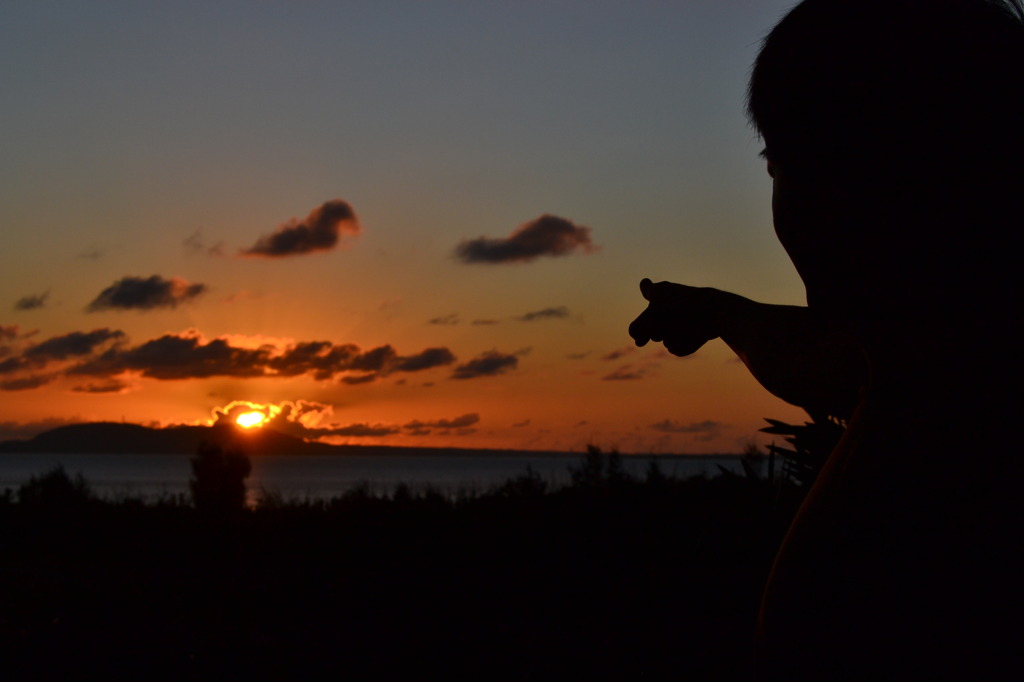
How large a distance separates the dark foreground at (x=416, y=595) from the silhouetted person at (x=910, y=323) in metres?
3.03

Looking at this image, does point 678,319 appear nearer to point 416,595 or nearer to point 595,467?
point 416,595

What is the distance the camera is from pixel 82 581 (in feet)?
38.7

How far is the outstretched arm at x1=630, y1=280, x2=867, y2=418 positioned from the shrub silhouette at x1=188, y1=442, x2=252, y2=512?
20.1m

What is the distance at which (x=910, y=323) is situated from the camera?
2.50 ft

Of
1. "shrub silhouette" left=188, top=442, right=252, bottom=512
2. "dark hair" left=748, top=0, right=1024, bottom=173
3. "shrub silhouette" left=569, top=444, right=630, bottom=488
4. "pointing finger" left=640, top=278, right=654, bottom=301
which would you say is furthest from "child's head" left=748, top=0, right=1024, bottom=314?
"shrub silhouette" left=188, top=442, right=252, bottom=512

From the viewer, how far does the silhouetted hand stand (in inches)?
47.7

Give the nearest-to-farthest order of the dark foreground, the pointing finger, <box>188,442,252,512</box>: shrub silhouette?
the pointing finger, the dark foreground, <box>188,442,252,512</box>: shrub silhouette

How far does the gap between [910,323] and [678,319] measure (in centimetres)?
50

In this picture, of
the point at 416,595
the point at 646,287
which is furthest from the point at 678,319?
the point at 416,595

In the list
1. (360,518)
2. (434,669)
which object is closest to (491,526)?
(360,518)

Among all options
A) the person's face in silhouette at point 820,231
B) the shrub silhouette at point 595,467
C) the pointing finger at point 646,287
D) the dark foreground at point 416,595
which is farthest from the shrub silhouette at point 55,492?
the person's face in silhouette at point 820,231

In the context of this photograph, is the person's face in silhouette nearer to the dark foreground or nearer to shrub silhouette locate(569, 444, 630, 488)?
the dark foreground

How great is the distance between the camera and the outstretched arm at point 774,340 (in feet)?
3.11

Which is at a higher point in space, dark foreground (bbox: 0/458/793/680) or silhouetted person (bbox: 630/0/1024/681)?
silhouetted person (bbox: 630/0/1024/681)
